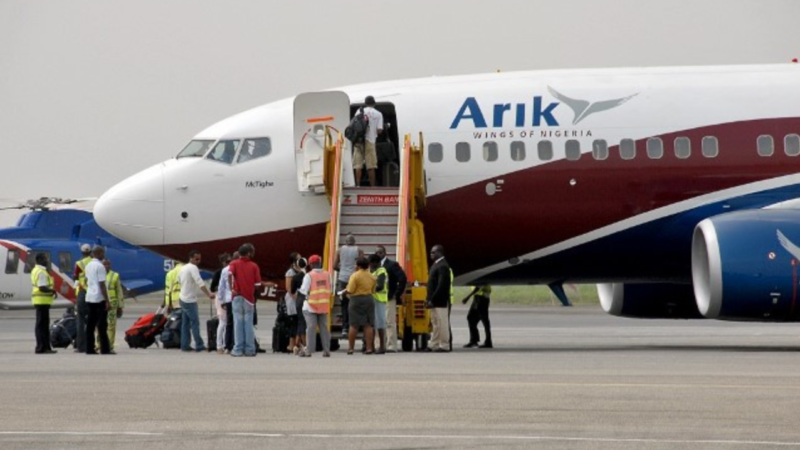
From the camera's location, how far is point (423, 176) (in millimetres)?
31391

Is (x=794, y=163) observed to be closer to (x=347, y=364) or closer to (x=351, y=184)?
(x=351, y=184)

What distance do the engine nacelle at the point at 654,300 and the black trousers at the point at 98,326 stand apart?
1072 centimetres

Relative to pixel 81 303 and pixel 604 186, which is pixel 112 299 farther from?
pixel 604 186

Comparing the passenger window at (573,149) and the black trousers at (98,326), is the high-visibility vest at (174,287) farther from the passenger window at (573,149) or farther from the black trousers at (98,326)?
the passenger window at (573,149)

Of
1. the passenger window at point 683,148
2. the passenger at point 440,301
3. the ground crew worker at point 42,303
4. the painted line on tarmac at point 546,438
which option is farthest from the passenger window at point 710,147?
the painted line on tarmac at point 546,438

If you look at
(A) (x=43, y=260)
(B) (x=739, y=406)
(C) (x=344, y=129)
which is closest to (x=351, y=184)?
(C) (x=344, y=129)

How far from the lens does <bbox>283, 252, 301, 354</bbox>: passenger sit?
30578 millimetres

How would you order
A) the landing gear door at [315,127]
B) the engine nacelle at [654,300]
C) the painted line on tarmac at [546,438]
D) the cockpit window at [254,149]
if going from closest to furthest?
the painted line on tarmac at [546,438]
the landing gear door at [315,127]
the cockpit window at [254,149]
the engine nacelle at [654,300]

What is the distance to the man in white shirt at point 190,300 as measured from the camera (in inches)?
1252

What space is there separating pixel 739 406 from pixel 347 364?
30.9 feet

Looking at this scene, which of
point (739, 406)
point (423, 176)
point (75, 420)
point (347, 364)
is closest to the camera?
point (75, 420)

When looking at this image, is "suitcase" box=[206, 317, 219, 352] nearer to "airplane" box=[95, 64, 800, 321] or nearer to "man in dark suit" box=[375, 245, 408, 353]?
"airplane" box=[95, 64, 800, 321]

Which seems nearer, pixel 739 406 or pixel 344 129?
pixel 739 406

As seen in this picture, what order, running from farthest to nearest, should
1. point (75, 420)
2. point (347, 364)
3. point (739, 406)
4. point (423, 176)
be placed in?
point (423, 176)
point (347, 364)
point (739, 406)
point (75, 420)
